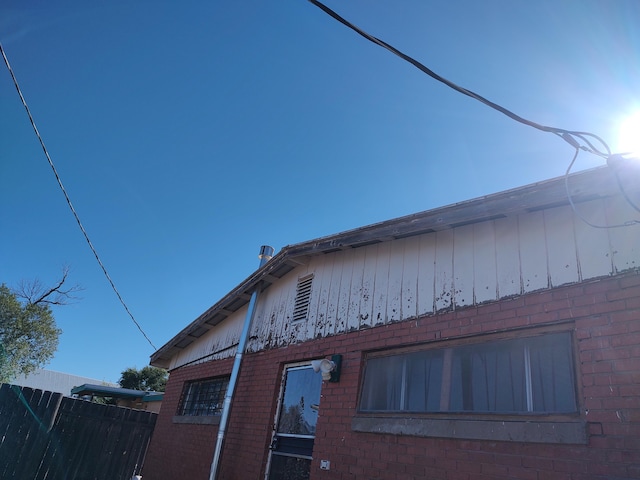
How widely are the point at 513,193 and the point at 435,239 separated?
1281mm

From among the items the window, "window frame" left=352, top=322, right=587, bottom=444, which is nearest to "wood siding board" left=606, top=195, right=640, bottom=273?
"window frame" left=352, top=322, right=587, bottom=444

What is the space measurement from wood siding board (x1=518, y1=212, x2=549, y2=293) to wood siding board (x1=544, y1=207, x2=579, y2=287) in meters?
0.06

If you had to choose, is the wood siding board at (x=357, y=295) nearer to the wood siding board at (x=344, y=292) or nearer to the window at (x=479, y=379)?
the wood siding board at (x=344, y=292)

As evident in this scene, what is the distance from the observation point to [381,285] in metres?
5.77

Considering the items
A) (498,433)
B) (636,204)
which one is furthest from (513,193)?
(498,433)

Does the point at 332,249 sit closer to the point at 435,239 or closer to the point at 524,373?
the point at 435,239

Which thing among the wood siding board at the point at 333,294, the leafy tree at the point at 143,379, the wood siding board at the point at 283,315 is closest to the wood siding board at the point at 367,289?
the wood siding board at the point at 333,294

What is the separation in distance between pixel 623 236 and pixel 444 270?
1777mm

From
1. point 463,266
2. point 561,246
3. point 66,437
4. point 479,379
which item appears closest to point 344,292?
point 463,266

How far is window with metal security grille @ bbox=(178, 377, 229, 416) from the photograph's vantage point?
29.7 ft

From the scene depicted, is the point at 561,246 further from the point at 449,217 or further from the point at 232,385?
the point at 232,385

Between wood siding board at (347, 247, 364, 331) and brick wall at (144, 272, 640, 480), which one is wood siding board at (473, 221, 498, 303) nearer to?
brick wall at (144, 272, 640, 480)

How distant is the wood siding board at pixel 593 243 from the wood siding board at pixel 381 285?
2.33 metres

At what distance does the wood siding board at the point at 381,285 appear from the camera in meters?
5.61
